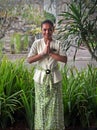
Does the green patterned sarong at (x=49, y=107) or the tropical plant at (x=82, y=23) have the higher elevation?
the tropical plant at (x=82, y=23)

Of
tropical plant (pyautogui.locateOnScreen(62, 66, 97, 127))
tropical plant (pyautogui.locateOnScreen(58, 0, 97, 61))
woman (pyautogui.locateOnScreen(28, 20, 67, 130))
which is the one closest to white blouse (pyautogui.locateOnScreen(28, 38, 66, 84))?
woman (pyautogui.locateOnScreen(28, 20, 67, 130))

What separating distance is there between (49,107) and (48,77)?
255 mm

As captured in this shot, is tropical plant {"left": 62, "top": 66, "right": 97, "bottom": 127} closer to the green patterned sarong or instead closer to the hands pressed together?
the green patterned sarong

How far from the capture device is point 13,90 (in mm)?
2586

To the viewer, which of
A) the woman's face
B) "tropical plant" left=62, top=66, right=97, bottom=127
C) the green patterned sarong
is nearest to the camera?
the woman's face

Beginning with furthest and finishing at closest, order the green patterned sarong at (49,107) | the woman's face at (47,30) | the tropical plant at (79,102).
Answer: the tropical plant at (79,102) → the green patterned sarong at (49,107) → the woman's face at (47,30)

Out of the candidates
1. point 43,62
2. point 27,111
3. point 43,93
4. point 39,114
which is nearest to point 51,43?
A: point 43,62

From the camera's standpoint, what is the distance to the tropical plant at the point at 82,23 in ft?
8.43

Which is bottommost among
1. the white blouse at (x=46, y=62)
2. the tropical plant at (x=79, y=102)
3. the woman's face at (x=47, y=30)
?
the tropical plant at (x=79, y=102)

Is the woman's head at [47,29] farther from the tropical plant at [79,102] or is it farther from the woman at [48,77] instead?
the tropical plant at [79,102]

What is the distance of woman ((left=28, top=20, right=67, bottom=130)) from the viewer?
6.36 ft

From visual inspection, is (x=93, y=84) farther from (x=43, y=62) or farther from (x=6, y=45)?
(x=6, y=45)

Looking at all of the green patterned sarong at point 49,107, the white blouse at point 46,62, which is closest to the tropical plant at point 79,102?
the green patterned sarong at point 49,107

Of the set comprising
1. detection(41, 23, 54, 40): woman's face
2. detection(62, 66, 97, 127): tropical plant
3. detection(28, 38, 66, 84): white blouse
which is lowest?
detection(62, 66, 97, 127): tropical plant
